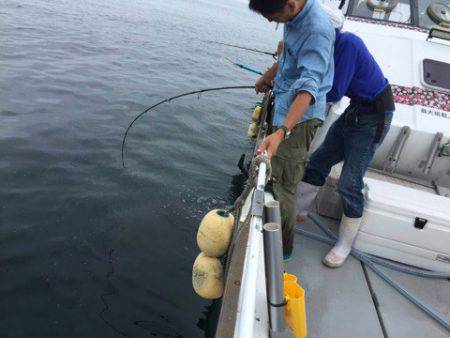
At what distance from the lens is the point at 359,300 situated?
3234 millimetres

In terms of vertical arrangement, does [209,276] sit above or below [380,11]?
below

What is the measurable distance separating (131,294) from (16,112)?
5492mm

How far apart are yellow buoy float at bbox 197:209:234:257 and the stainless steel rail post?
0.99 meters

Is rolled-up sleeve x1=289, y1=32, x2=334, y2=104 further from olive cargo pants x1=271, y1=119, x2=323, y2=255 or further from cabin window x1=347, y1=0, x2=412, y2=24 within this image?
cabin window x1=347, y1=0, x2=412, y2=24

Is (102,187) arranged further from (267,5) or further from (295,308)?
(295,308)

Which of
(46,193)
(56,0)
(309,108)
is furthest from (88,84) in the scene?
(56,0)

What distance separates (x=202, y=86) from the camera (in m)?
13.4

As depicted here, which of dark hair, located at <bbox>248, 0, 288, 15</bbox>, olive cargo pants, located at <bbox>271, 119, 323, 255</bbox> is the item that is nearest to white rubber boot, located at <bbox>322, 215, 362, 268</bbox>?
olive cargo pants, located at <bbox>271, 119, 323, 255</bbox>

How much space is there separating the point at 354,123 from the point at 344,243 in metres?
1.14

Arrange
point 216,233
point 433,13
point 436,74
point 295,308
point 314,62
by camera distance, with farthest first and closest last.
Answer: point 433,13
point 436,74
point 216,233
point 314,62
point 295,308

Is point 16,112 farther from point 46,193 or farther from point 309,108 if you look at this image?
point 309,108

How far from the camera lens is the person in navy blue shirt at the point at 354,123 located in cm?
306

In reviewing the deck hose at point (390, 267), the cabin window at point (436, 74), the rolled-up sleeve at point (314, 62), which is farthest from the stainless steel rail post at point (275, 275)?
the cabin window at point (436, 74)

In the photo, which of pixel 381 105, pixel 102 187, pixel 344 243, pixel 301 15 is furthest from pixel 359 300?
pixel 102 187
